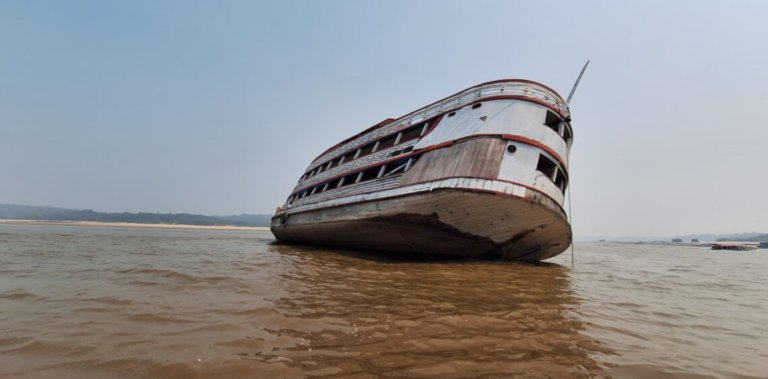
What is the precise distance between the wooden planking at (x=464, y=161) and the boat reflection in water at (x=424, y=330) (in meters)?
3.24

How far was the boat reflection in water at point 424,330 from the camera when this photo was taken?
2.55 m

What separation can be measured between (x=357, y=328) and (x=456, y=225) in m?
6.15

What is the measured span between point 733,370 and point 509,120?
7.60m

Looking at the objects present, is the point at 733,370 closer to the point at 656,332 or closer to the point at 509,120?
the point at 656,332

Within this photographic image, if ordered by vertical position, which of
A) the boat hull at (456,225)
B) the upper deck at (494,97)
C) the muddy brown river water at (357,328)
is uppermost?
the upper deck at (494,97)

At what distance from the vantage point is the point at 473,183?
27.1 feet

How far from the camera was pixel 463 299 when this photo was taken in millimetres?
5008

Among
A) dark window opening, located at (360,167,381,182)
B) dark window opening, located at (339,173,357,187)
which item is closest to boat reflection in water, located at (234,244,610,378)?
dark window opening, located at (360,167,381,182)

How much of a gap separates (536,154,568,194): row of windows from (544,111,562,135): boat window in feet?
4.09

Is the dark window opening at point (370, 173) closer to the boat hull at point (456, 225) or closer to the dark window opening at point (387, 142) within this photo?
the dark window opening at point (387, 142)

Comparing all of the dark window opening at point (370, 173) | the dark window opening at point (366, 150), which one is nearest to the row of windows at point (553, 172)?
the dark window opening at point (370, 173)

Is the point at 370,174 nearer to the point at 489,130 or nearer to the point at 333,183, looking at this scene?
the point at 333,183

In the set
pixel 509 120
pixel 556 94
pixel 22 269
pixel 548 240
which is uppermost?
pixel 556 94

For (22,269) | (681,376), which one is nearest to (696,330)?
(681,376)
